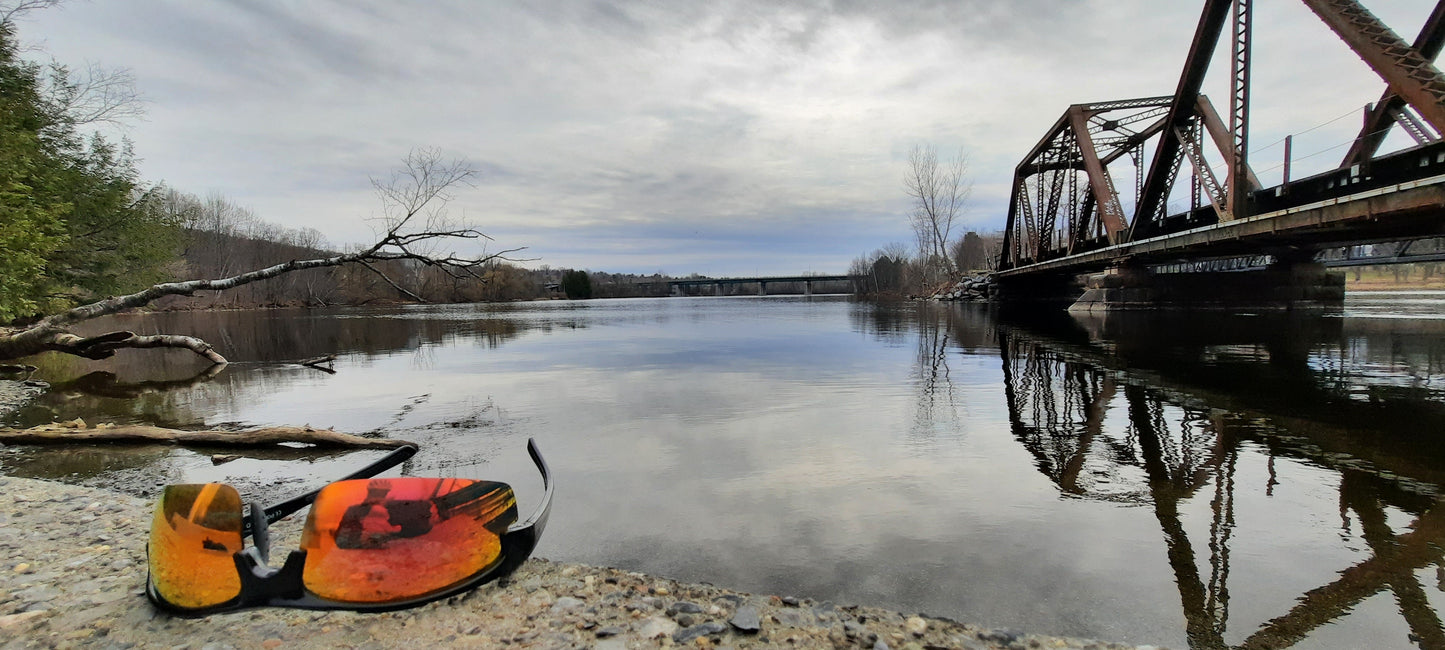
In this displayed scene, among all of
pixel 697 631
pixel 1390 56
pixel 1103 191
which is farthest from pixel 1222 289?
pixel 697 631

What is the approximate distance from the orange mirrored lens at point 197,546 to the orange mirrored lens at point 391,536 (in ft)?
1.29

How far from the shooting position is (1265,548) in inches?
176

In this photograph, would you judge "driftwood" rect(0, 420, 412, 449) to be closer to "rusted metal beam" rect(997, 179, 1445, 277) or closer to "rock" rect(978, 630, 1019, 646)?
"rock" rect(978, 630, 1019, 646)

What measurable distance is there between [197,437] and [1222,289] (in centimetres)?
4083

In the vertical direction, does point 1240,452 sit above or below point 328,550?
below

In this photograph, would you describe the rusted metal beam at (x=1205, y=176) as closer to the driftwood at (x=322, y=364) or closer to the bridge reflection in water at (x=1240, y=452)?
the bridge reflection in water at (x=1240, y=452)

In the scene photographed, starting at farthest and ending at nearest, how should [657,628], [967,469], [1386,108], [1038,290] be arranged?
[1038,290] → [1386,108] → [967,469] → [657,628]

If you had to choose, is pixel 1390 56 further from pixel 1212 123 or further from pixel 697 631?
pixel 697 631

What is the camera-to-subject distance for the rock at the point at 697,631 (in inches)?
127

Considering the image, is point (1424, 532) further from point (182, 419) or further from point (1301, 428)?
point (182, 419)

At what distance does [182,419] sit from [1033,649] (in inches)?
500

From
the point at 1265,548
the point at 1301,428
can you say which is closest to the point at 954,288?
the point at 1301,428

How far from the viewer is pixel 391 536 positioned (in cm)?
337

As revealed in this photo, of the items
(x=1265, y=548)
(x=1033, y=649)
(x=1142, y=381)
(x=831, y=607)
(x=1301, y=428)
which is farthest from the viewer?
(x=1142, y=381)
